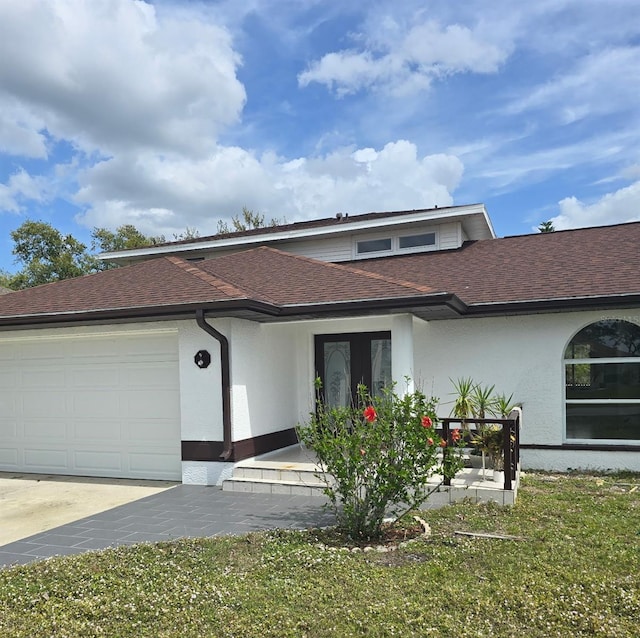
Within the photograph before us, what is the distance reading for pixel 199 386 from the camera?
28.7 ft

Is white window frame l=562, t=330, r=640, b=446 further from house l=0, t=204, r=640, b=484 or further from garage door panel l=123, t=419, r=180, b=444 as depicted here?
garage door panel l=123, t=419, r=180, b=444

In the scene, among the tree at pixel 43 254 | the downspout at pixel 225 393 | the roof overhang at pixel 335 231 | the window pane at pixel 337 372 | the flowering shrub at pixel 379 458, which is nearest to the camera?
the flowering shrub at pixel 379 458

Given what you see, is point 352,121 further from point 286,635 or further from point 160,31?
point 286,635

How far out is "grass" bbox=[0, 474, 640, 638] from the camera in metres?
3.74

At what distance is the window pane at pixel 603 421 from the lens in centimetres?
914

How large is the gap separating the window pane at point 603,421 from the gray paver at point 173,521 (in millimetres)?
4734

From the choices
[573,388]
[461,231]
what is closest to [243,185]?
[461,231]

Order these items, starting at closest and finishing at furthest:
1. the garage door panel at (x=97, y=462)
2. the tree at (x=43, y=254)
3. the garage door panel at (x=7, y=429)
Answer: the garage door panel at (x=97, y=462) < the garage door panel at (x=7, y=429) < the tree at (x=43, y=254)

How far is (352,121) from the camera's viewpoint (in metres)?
15.0

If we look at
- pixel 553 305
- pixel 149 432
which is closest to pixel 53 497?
pixel 149 432

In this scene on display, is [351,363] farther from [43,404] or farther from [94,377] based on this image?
[43,404]

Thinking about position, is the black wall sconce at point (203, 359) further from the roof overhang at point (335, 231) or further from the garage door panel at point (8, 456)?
the roof overhang at point (335, 231)

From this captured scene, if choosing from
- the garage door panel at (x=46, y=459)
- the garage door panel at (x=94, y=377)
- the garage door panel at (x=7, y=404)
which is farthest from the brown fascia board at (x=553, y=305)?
the garage door panel at (x=7, y=404)

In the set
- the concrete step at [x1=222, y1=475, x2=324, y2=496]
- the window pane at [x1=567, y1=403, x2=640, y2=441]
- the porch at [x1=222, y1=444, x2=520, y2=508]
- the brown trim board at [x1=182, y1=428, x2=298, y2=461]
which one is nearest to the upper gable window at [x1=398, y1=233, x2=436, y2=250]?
the window pane at [x1=567, y1=403, x2=640, y2=441]
